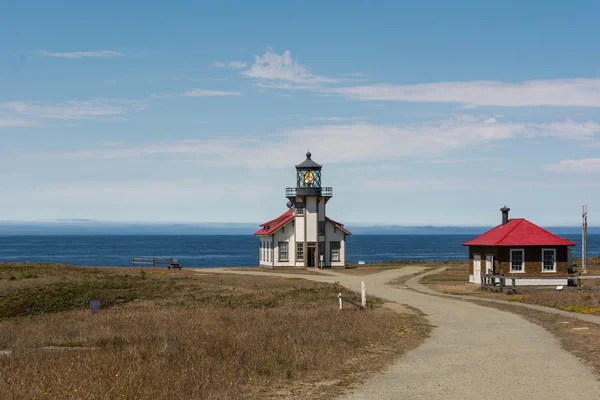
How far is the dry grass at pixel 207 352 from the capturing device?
13.5m

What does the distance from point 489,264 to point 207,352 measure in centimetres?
3371

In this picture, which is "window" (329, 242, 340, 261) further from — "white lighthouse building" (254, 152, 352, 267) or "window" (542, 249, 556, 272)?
"window" (542, 249, 556, 272)

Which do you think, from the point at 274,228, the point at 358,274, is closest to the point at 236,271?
the point at 274,228

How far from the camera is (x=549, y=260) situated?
47.0 metres

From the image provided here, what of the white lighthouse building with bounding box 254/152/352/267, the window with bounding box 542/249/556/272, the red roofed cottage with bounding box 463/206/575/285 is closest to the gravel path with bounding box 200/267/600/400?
the red roofed cottage with bounding box 463/206/575/285

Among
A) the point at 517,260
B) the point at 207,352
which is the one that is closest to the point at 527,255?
the point at 517,260

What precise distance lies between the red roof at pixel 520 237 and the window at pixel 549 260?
0.64 meters

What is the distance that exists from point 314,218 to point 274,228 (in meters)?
3.94

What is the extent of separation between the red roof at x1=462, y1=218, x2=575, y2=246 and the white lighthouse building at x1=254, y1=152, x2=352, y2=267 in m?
20.1

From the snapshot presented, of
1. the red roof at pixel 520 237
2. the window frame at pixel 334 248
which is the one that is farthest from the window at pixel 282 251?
the red roof at pixel 520 237

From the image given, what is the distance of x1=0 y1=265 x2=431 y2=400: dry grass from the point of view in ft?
44.2

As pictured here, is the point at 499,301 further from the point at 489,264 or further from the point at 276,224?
the point at 276,224

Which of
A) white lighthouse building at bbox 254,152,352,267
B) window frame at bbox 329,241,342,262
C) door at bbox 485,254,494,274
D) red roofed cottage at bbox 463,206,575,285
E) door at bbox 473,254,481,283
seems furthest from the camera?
window frame at bbox 329,241,342,262

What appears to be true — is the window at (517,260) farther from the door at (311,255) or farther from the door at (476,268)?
the door at (311,255)
